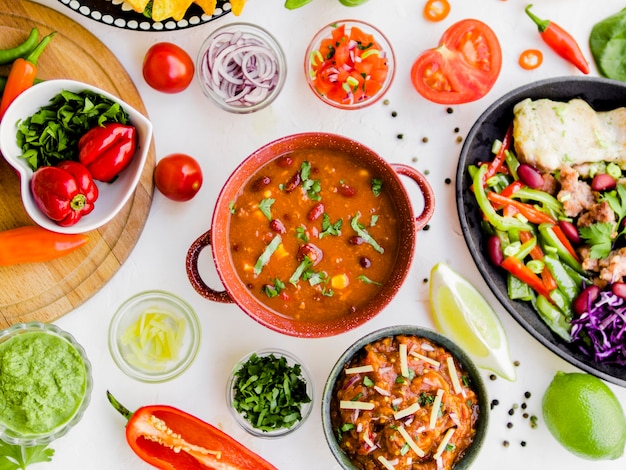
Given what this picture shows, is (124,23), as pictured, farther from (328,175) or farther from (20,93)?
(328,175)

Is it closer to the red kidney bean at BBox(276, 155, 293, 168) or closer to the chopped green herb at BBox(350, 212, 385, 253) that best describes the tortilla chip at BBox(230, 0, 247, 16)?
the red kidney bean at BBox(276, 155, 293, 168)

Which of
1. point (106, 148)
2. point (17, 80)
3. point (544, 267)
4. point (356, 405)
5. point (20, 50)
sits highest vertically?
point (20, 50)

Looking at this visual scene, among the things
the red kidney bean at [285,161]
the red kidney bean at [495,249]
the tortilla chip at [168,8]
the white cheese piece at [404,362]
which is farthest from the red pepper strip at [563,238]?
the tortilla chip at [168,8]

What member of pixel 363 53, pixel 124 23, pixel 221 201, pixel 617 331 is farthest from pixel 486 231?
pixel 124 23

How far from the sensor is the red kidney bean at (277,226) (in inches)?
113

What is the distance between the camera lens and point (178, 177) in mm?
3008

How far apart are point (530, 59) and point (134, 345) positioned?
2311 millimetres

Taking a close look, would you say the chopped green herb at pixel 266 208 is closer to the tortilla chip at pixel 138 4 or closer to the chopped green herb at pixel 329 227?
the chopped green herb at pixel 329 227

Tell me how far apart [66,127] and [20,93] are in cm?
22

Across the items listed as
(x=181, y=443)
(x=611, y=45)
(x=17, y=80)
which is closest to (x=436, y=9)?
(x=611, y=45)

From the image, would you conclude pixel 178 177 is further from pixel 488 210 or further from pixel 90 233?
pixel 488 210

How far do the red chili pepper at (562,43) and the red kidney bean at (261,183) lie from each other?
57.7 inches

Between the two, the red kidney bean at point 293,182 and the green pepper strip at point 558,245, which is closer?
the red kidney bean at point 293,182

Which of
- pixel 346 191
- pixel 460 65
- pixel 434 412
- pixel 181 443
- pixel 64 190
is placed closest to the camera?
pixel 64 190
